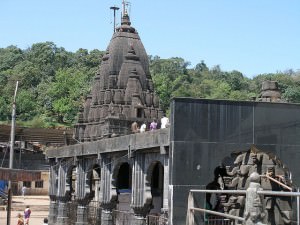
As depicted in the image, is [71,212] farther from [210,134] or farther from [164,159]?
[210,134]

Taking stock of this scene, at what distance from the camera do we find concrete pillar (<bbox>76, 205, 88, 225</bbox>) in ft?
89.1

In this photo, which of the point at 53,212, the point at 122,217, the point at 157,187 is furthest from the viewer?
the point at 53,212

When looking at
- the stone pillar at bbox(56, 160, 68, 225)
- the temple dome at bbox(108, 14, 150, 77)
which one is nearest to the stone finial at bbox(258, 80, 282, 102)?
the stone pillar at bbox(56, 160, 68, 225)

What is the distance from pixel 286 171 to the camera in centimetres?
1678


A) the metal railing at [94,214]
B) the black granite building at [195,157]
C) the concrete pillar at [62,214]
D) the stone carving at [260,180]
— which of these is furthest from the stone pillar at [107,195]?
the stone carving at [260,180]

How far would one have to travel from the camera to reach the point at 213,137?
16594 millimetres

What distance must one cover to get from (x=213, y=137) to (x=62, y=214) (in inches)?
647

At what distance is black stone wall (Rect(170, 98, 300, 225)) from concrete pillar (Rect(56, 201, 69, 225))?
15369 mm

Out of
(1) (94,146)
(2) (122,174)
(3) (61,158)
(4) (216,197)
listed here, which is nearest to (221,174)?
(4) (216,197)

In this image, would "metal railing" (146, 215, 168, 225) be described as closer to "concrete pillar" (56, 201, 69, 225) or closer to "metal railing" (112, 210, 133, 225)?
"metal railing" (112, 210, 133, 225)

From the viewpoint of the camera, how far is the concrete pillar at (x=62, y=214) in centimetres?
3027

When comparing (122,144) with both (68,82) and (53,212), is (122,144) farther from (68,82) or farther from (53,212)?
(68,82)

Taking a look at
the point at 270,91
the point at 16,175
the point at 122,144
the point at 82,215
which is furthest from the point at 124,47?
the point at 16,175

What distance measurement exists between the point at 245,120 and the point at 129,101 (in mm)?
23986
